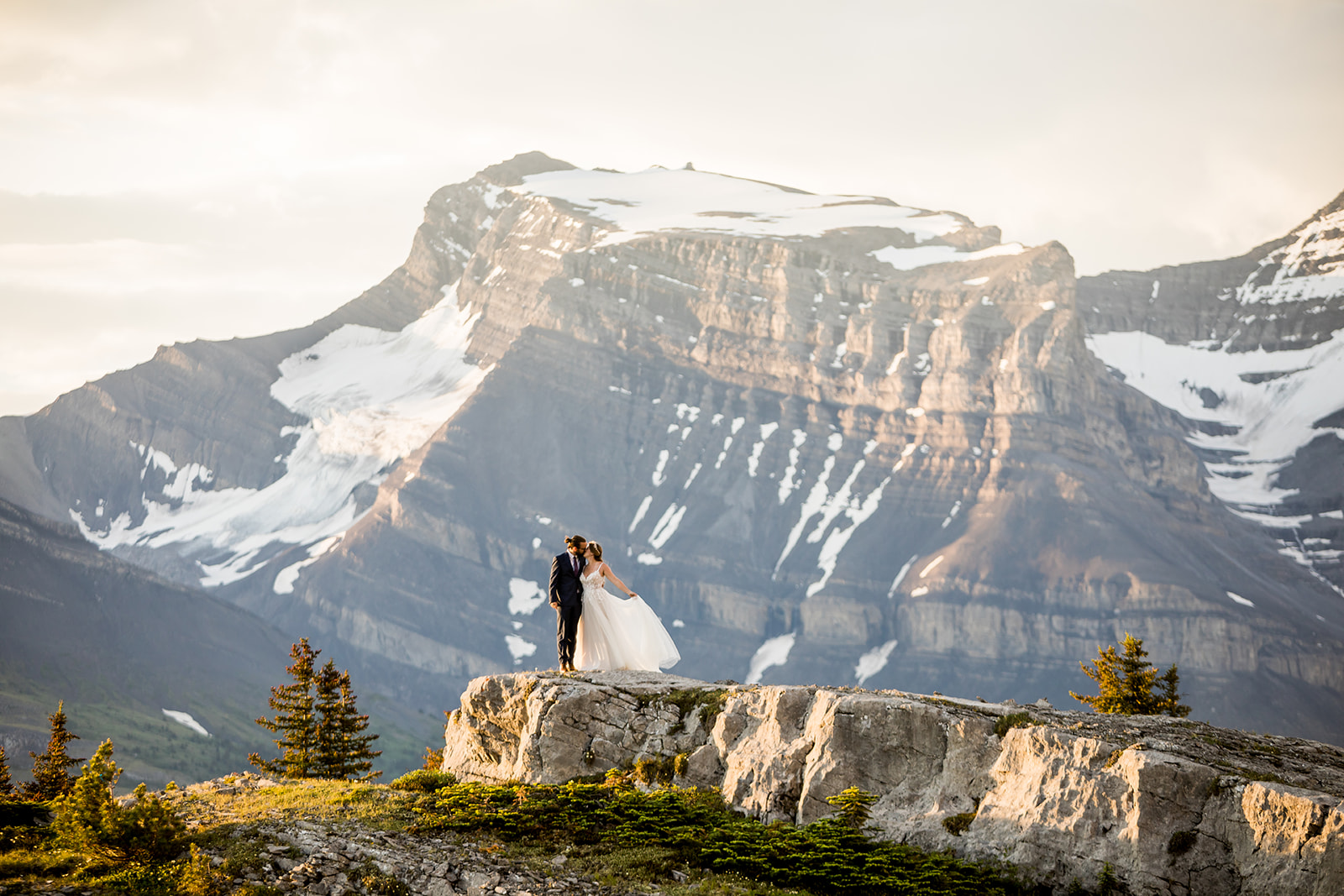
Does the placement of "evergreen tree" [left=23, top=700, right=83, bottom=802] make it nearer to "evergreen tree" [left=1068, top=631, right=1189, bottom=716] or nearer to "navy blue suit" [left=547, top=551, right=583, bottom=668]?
"navy blue suit" [left=547, top=551, right=583, bottom=668]

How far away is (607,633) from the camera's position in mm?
28297

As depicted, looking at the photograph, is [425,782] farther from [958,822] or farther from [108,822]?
[958,822]

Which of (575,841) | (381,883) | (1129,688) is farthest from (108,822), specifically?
(1129,688)

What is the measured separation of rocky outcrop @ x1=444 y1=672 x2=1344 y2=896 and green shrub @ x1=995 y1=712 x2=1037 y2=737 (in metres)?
0.04

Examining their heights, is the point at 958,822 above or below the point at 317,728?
above

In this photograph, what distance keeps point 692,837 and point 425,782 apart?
22.7 feet

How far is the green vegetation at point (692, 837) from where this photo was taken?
19188 mm

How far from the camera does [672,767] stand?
2400 cm

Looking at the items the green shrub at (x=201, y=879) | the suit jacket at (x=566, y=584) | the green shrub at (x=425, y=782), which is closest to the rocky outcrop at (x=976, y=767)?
the green shrub at (x=425, y=782)

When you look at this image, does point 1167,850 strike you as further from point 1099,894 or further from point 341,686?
point 341,686

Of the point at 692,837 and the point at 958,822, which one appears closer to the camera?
the point at 958,822

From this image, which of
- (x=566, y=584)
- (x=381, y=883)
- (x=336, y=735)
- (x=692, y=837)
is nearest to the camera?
(x=381, y=883)

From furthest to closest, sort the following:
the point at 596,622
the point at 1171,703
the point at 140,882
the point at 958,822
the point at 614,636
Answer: the point at 1171,703 → the point at 614,636 → the point at 596,622 → the point at 958,822 → the point at 140,882

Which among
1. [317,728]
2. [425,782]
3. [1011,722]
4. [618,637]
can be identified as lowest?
[317,728]
